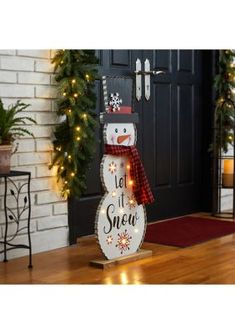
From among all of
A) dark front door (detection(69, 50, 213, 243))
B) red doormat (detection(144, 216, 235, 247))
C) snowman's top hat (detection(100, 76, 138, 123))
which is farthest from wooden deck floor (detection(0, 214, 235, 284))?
snowman's top hat (detection(100, 76, 138, 123))

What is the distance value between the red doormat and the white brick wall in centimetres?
65

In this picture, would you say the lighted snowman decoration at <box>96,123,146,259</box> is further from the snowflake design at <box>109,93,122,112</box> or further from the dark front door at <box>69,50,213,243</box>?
the dark front door at <box>69,50,213,243</box>

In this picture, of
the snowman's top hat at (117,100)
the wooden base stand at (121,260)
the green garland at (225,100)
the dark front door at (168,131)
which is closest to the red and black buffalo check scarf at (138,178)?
the snowman's top hat at (117,100)

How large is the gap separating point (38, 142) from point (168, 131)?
146 cm

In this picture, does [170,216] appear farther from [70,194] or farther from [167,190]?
[70,194]

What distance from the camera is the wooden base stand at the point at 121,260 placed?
10.2 ft

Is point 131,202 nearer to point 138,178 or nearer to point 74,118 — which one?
point 138,178

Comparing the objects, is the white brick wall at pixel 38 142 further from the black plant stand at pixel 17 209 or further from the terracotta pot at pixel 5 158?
the terracotta pot at pixel 5 158

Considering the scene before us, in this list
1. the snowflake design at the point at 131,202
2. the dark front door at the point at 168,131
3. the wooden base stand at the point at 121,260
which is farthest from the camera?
the dark front door at the point at 168,131

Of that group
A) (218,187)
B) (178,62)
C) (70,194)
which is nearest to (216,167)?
(218,187)

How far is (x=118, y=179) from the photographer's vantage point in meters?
3.16

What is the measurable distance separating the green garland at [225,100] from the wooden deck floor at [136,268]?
1.36 m

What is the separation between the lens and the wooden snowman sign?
3.08m

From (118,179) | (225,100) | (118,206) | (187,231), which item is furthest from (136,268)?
(225,100)
